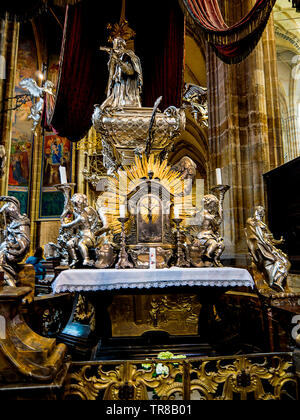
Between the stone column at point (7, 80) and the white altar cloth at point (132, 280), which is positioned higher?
the stone column at point (7, 80)

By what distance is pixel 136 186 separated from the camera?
3803 mm

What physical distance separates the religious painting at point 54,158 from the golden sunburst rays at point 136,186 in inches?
381

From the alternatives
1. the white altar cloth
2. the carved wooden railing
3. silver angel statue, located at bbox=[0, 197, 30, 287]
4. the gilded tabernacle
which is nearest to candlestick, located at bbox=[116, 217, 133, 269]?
the gilded tabernacle

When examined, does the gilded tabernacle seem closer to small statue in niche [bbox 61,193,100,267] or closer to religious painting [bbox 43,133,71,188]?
small statue in niche [bbox 61,193,100,267]

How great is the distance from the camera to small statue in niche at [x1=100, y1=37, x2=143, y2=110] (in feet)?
15.4

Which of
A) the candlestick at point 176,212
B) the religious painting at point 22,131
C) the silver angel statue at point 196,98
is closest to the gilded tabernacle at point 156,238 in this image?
the candlestick at point 176,212

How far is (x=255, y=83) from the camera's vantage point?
5453mm

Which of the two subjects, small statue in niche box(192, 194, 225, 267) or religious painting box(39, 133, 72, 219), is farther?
religious painting box(39, 133, 72, 219)

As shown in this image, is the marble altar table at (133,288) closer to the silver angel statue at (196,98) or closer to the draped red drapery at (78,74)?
the draped red drapery at (78,74)

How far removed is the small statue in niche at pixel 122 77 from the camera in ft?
15.4

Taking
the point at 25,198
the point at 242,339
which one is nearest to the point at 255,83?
the point at 242,339

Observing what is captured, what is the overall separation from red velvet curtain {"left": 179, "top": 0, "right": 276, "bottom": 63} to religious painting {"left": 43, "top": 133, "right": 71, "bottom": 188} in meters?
10.1

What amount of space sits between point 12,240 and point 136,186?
1516 millimetres
